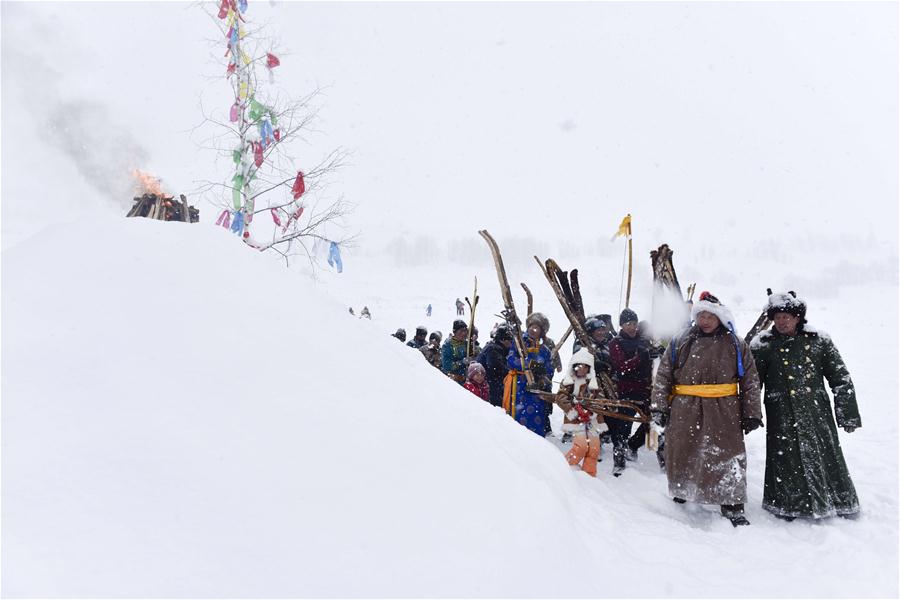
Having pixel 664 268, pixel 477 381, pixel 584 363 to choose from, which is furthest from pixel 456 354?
pixel 664 268

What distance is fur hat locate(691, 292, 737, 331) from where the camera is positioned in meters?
3.83

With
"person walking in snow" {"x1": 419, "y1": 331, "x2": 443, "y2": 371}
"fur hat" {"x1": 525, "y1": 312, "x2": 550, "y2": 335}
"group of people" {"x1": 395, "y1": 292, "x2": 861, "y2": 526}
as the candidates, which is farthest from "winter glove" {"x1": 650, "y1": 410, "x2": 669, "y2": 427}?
"person walking in snow" {"x1": 419, "y1": 331, "x2": 443, "y2": 371}

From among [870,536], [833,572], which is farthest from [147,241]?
[870,536]

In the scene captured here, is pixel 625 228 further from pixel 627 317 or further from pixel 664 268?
pixel 627 317

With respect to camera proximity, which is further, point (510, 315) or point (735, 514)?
point (510, 315)

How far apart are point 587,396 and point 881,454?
3.61m

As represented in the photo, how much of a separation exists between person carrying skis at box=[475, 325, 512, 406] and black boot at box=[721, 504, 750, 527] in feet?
9.62

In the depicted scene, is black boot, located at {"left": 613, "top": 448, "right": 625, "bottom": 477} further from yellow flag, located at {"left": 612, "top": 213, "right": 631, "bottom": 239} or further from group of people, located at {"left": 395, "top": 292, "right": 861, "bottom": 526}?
yellow flag, located at {"left": 612, "top": 213, "right": 631, "bottom": 239}

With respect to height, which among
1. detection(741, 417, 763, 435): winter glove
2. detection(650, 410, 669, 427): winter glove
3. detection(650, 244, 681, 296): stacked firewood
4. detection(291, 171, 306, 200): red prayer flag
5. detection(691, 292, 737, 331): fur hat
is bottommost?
detection(650, 410, 669, 427): winter glove

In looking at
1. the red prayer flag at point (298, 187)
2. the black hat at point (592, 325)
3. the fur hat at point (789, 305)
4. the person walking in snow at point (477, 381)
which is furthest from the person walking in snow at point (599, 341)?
the red prayer flag at point (298, 187)

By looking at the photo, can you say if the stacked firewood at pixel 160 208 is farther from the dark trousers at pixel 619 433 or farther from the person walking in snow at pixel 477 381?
the dark trousers at pixel 619 433

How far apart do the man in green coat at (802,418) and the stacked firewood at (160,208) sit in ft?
17.5

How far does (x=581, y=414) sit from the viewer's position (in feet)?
15.5

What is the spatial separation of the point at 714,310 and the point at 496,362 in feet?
9.30
